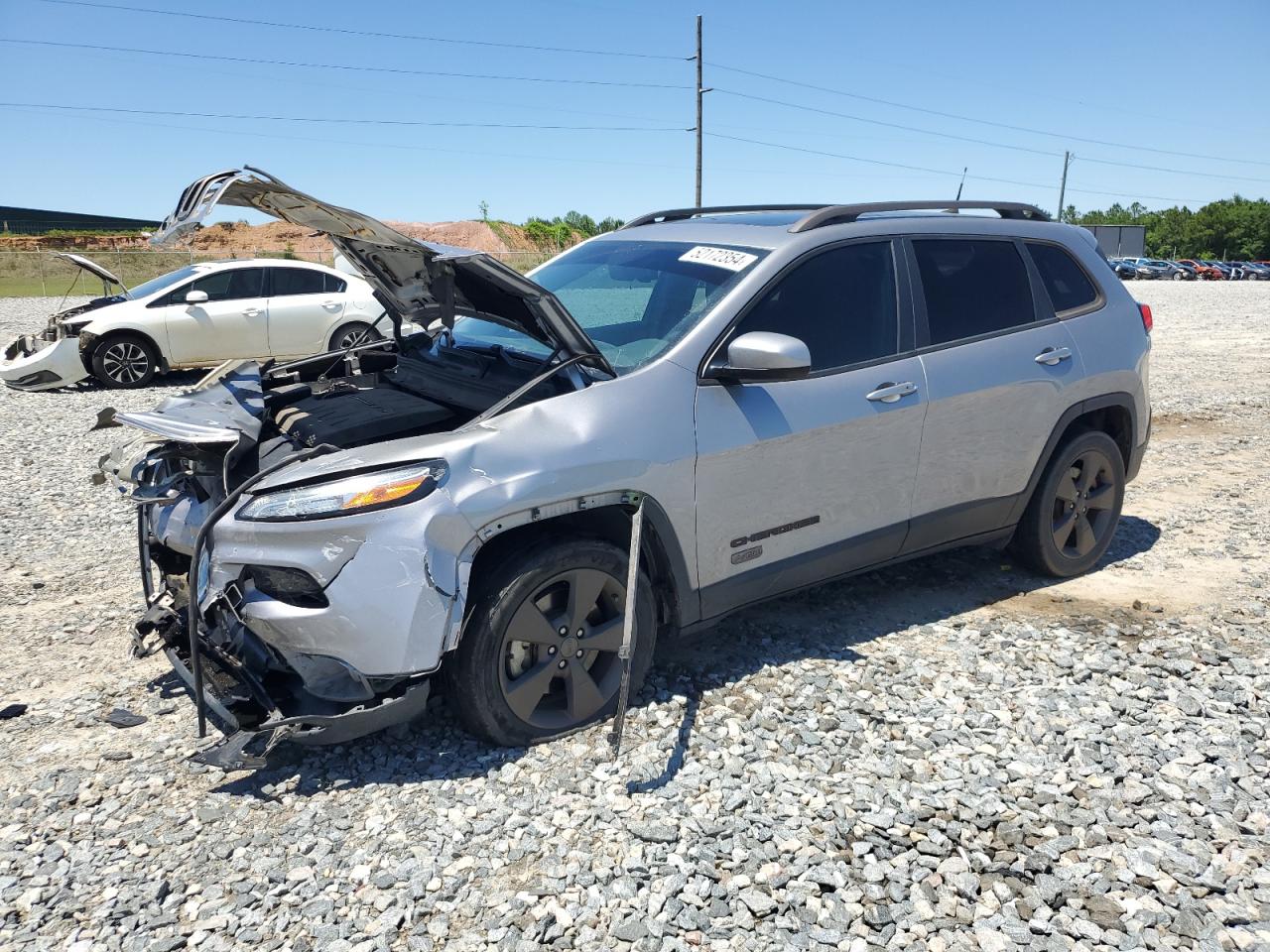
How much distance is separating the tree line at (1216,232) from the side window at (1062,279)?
86980 millimetres

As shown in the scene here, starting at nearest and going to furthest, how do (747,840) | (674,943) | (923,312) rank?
(674,943) → (747,840) → (923,312)

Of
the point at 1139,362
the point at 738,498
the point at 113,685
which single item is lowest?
the point at 113,685

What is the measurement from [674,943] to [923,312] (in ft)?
9.86

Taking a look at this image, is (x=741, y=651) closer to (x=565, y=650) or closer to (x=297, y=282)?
(x=565, y=650)

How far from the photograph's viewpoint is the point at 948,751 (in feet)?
11.9

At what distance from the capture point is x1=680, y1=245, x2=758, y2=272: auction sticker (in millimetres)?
4086

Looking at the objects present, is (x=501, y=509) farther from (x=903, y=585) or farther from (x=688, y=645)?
(x=903, y=585)

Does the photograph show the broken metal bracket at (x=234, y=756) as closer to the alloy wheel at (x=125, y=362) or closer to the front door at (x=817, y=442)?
the front door at (x=817, y=442)

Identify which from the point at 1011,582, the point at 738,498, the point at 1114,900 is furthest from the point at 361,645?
the point at 1011,582

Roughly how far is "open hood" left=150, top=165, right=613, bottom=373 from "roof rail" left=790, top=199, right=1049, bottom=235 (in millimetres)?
1230

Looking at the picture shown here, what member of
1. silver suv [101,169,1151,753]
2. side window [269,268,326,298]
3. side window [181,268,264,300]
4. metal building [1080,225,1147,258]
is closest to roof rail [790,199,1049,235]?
silver suv [101,169,1151,753]

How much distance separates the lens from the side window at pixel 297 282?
1305cm

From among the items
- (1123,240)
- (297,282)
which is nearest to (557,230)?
(1123,240)

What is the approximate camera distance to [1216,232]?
282 feet
